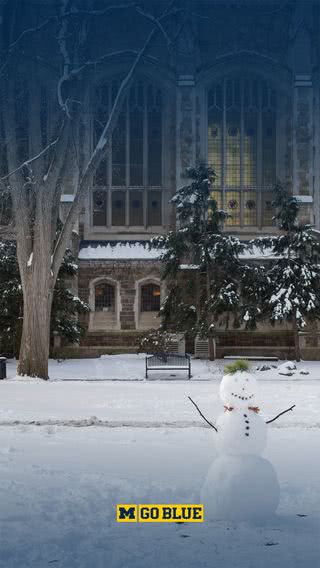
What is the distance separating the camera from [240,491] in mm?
4602

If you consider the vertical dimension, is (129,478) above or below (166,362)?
above

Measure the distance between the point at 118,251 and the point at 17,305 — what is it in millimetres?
5893

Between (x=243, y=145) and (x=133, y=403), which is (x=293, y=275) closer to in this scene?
(x=243, y=145)

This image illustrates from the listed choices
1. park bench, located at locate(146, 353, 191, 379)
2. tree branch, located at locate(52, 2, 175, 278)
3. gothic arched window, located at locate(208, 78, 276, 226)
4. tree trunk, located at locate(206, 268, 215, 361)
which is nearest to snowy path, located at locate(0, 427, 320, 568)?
tree branch, located at locate(52, 2, 175, 278)

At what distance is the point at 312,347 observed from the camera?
23781 mm

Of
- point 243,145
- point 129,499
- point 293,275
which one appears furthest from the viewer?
point 243,145

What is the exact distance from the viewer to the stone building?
26125mm

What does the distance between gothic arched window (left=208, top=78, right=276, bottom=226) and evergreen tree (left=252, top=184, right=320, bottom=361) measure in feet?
16.5

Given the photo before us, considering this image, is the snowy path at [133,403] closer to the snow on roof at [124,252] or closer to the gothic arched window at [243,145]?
the snow on roof at [124,252]

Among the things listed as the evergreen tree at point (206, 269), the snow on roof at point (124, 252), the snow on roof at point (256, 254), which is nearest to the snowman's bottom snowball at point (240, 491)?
the evergreen tree at point (206, 269)

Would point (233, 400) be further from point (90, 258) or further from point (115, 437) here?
point (90, 258)

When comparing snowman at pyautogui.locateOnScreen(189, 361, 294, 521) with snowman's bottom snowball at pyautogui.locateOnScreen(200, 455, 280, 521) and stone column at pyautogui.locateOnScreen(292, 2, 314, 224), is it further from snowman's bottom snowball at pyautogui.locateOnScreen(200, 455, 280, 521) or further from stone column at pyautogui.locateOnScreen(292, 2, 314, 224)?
stone column at pyautogui.locateOnScreen(292, 2, 314, 224)

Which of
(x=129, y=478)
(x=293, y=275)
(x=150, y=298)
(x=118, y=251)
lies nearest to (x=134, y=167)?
(x=118, y=251)

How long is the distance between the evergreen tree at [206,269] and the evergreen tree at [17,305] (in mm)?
3397
